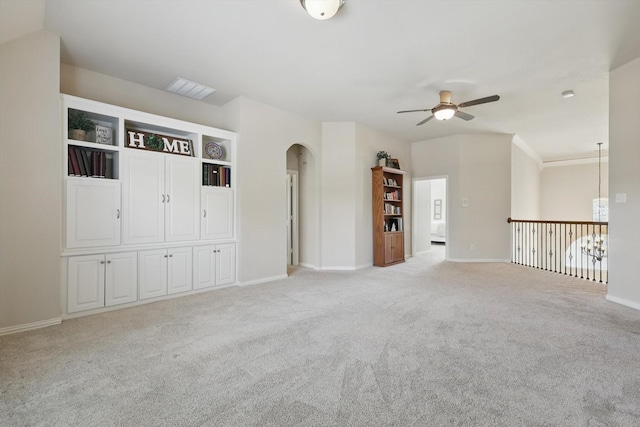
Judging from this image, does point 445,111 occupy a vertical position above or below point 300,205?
above

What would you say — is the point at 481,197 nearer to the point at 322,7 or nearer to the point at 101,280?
the point at 322,7

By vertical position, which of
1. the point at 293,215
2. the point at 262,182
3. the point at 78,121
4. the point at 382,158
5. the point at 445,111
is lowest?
the point at 293,215

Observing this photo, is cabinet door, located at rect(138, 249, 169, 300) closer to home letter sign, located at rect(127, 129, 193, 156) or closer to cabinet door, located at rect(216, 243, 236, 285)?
cabinet door, located at rect(216, 243, 236, 285)

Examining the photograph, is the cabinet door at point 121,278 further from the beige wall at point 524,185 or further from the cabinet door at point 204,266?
the beige wall at point 524,185

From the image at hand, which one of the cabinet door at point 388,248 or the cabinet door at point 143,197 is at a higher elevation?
the cabinet door at point 143,197

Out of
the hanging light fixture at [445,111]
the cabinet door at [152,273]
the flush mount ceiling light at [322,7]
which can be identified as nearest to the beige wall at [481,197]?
the hanging light fixture at [445,111]

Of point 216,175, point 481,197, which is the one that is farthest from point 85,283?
point 481,197

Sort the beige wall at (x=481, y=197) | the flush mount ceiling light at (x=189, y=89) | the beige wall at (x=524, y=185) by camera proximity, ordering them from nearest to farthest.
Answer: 1. the flush mount ceiling light at (x=189, y=89)
2. the beige wall at (x=481, y=197)
3. the beige wall at (x=524, y=185)

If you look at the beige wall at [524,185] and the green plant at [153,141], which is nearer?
the green plant at [153,141]

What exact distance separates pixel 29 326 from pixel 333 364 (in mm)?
2903

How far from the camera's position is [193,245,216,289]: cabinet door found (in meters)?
3.87

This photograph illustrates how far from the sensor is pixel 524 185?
24.9 feet

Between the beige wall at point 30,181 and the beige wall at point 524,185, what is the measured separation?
314 inches

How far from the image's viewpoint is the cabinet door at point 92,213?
2953 millimetres
